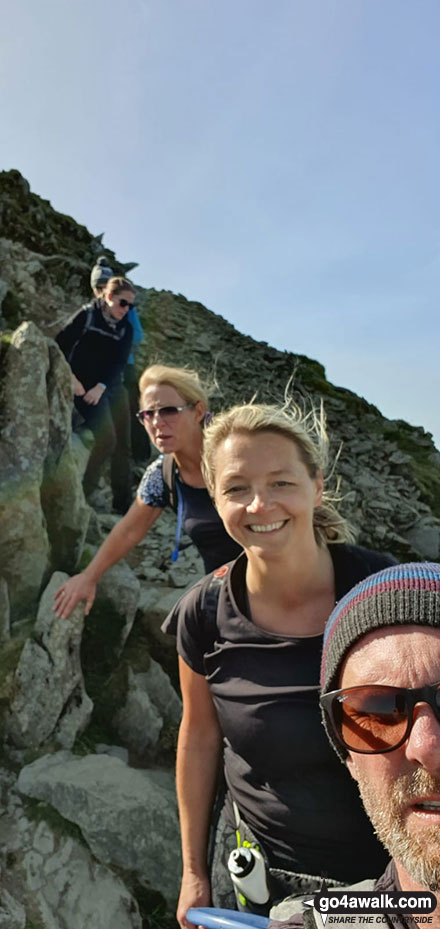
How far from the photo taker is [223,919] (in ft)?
9.29

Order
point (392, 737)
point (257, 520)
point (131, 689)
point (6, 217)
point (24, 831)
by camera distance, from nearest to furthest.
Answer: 1. point (392, 737)
2. point (257, 520)
3. point (24, 831)
4. point (131, 689)
5. point (6, 217)

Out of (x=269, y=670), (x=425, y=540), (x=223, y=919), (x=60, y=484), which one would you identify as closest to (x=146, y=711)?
(x=60, y=484)

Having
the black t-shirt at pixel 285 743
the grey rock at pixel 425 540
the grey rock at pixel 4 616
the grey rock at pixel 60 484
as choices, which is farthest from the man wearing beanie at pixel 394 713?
the grey rock at pixel 425 540

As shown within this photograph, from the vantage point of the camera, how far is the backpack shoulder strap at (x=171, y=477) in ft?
17.1

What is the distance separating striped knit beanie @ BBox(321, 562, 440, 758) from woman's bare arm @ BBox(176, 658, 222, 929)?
4.86 ft

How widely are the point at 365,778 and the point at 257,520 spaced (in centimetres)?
148

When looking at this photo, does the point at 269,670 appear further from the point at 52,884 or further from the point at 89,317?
the point at 89,317

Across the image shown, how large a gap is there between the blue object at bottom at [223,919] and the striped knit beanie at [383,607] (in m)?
1.19

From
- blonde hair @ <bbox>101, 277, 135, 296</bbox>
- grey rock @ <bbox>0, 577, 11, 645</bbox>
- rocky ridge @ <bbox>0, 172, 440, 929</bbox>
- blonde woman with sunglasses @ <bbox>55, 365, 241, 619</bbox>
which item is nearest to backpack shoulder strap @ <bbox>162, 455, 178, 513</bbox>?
blonde woman with sunglasses @ <bbox>55, 365, 241, 619</bbox>

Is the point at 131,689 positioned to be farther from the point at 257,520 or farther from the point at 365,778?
the point at 365,778

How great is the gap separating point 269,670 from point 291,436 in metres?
1.34

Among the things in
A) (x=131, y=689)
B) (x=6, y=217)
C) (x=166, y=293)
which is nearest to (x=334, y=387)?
(x=166, y=293)

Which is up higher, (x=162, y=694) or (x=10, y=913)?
(x=162, y=694)

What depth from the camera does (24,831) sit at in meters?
4.93
